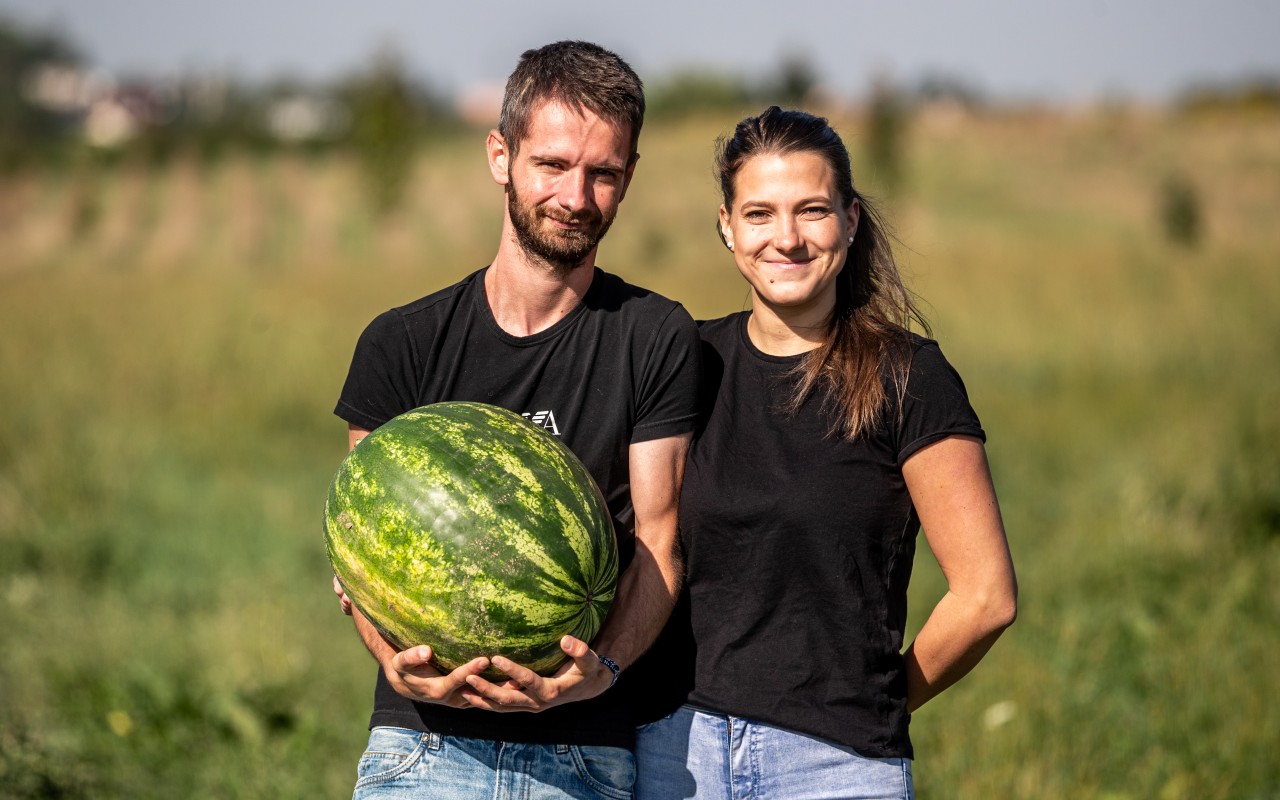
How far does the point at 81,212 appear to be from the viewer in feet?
102

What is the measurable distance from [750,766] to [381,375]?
1273mm

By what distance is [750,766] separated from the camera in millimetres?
2615

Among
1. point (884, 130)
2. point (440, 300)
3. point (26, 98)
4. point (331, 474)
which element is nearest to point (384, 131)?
point (884, 130)

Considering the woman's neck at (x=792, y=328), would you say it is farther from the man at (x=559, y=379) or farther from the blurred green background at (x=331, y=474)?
the blurred green background at (x=331, y=474)

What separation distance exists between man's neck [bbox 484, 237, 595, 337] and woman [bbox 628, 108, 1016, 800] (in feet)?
1.35

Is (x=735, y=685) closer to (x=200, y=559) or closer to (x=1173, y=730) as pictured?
(x=1173, y=730)

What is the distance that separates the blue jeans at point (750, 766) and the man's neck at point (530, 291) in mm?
1006

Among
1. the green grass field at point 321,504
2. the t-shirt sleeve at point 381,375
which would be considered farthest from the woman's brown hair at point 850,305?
the t-shirt sleeve at point 381,375

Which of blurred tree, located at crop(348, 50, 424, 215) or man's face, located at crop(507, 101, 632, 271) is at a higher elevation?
blurred tree, located at crop(348, 50, 424, 215)

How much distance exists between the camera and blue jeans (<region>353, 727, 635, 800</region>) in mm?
2656

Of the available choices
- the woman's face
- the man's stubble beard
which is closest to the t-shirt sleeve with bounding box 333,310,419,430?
the man's stubble beard

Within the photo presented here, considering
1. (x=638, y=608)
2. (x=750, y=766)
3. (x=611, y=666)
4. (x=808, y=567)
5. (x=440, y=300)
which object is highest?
(x=440, y=300)

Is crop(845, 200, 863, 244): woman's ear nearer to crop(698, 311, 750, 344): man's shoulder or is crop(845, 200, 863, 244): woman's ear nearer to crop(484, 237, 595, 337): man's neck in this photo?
crop(698, 311, 750, 344): man's shoulder

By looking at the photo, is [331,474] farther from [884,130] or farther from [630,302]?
[884,130]
